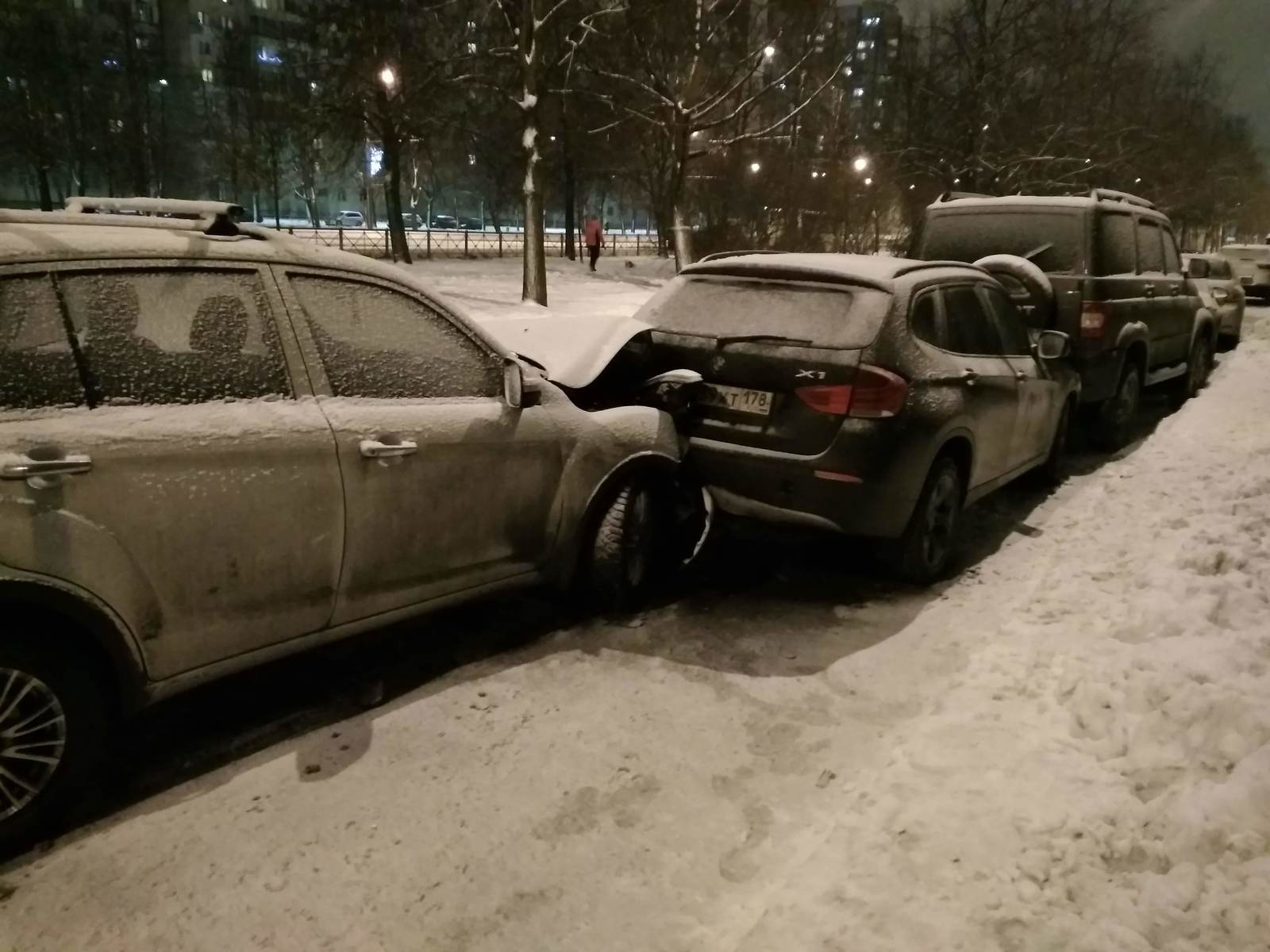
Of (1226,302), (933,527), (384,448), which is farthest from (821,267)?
(1226,302)

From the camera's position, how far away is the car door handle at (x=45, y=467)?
262cm

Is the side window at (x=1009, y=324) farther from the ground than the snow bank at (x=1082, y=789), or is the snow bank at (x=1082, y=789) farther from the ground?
the side window at (x=1009, y=324)

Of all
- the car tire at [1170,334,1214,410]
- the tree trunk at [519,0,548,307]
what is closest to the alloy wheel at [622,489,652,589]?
the car tire at [1170,334,1214,410]

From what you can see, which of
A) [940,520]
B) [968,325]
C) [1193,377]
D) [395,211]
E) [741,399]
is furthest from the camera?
[395,211]

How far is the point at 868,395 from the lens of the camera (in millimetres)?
4766

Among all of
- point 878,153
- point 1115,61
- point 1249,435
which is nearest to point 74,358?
point 1249,435

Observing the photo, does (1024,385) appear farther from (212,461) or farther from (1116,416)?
(212,461)

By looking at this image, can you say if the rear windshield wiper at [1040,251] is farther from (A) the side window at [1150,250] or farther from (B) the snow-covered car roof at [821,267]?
(B) the snow-covered car roof at [821,267]

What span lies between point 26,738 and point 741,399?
339 centimetres

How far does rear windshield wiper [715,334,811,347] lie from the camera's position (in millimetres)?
4949

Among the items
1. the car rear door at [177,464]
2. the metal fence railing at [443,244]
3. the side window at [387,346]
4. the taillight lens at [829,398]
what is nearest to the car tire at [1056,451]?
the taillight lens at [829,398]

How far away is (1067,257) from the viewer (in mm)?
8109

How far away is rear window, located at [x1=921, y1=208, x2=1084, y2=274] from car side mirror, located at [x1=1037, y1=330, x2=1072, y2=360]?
1.72 metres

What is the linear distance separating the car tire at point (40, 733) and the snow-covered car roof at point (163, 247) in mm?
1105
